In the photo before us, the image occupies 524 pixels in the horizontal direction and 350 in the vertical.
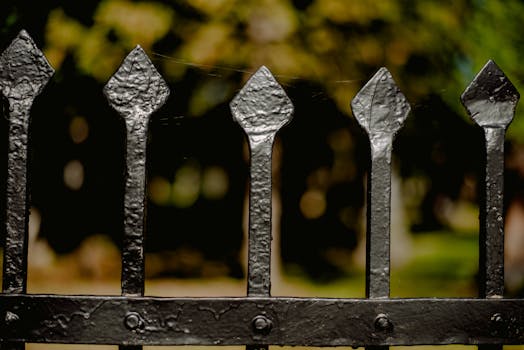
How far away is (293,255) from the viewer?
3334mm

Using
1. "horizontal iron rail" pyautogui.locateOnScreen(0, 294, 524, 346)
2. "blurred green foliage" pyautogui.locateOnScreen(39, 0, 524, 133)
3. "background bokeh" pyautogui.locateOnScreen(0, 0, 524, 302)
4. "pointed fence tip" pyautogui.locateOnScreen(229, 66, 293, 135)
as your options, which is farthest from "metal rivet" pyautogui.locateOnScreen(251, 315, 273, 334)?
"blurred green foliage" pyautogui.locateOnScreen(39, 0, 524, 133)

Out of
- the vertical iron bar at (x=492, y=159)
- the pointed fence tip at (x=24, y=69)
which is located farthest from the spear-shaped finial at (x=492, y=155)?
the pointed fence tip at (x=24, y=69)

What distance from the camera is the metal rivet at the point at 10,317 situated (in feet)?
2.82

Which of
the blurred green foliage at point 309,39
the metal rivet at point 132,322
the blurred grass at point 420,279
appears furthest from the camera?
the blurred grass at point 420,279

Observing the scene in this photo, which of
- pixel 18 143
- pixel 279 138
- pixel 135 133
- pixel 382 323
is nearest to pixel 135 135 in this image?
pixel 135 133

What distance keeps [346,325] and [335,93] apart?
1.79m

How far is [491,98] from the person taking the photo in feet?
3.05

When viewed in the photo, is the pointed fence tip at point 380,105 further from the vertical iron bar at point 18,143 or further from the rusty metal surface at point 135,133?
the vertical iron bar at point 18,143

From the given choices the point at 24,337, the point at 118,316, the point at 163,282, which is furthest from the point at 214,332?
the point at 163,282

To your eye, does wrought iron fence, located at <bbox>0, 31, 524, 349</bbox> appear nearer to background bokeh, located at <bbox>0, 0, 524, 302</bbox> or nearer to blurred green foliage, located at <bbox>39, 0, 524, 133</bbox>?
background bokeh, located at <bbox>0, 0, 524, 302</bbox>

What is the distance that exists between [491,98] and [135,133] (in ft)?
1.84

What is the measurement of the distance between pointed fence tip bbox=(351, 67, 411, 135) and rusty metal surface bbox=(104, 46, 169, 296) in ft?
1.00

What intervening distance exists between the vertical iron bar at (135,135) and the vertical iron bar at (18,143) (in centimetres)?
12

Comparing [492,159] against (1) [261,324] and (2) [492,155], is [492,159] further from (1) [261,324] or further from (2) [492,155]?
(1) [261,324]
